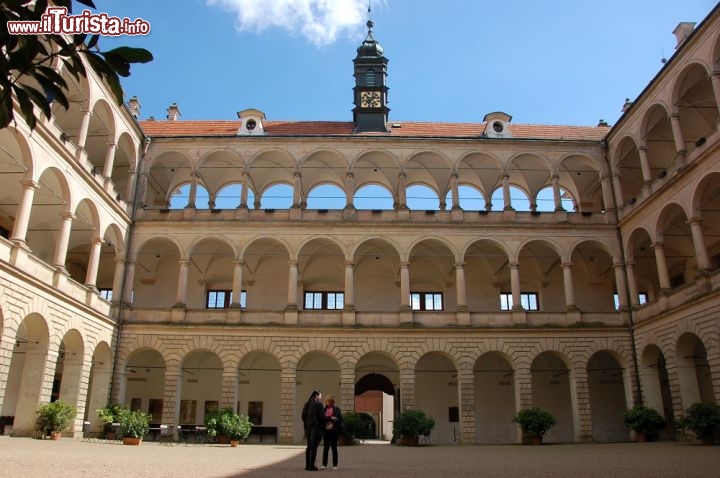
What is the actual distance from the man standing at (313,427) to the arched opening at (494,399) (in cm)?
1567

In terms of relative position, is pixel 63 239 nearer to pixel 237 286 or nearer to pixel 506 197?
pixel 237 286

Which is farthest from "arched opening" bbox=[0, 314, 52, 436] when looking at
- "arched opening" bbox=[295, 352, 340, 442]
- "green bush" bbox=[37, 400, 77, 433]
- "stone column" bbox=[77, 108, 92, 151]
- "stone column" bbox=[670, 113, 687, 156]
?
"stone column" bbox=[670, 113, 687, 156]

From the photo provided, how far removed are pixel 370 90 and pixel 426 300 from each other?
34.8ft

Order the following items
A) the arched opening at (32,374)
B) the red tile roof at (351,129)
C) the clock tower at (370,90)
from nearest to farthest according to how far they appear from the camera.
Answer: the arched opening at (32,374) → the red tile roof at (351,129) → the clock tower at (370,90)

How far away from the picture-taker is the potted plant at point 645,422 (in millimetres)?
20859

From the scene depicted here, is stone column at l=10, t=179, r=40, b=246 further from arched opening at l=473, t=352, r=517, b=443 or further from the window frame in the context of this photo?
arched opening at l=473, t=352, r=517, b=443

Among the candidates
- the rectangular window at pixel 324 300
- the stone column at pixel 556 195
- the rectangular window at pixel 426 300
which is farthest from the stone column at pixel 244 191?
the stone column at pixel 556 195

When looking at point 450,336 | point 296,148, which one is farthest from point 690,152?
point 296,148

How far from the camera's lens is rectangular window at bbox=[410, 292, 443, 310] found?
89.3 ft

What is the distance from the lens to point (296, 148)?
87.2ft

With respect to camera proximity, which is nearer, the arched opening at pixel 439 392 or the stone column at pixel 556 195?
the arched opening at pixel 439 392

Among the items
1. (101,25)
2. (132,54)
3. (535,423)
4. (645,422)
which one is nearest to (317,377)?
(535,423)

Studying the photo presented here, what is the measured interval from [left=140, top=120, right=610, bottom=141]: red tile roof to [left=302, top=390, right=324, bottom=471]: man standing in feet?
57.5

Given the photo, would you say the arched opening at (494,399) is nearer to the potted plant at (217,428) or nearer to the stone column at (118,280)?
the potted plant at (217,428)
